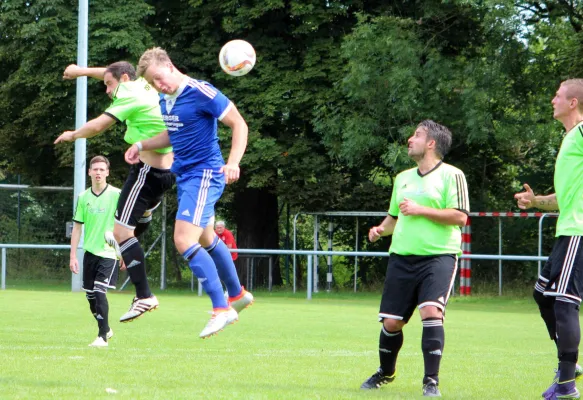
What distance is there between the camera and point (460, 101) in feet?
85.4

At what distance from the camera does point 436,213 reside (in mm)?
7742

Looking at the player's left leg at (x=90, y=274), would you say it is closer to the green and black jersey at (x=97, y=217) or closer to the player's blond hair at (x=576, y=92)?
the green and black jersey at (x=97, y=217)

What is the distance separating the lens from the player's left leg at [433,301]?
25.2 feet

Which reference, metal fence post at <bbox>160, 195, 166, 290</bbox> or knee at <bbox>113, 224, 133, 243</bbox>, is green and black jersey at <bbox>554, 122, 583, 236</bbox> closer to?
knee at <bbox>113, 224, 133, 243</bbox>

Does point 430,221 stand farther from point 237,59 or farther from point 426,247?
point 237,59

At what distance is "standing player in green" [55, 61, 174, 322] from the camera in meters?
9.85

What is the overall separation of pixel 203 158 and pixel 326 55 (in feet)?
65.0

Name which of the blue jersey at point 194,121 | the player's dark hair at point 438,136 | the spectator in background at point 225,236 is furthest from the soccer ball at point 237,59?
the spectator in background at point 225,236

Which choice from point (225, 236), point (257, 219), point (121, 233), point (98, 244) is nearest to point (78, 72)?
point (121, 233)

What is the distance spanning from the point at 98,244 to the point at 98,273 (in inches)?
13.0

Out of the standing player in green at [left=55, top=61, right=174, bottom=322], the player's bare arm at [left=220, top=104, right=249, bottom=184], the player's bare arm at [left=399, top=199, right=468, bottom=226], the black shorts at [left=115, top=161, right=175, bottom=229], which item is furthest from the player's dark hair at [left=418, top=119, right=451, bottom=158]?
the black shorts at [left=115, top=161, right=175, bottom=229]

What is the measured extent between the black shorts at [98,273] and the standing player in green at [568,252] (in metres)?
5.71

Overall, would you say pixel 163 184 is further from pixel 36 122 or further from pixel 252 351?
pixel 36 122

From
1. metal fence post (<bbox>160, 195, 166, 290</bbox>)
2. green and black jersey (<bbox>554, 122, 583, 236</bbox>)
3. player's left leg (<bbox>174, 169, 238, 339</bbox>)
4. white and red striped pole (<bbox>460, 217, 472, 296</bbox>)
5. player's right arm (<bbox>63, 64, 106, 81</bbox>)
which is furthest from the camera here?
metal fence post (<bbox>160, 195, 166, 290</bbox>)
